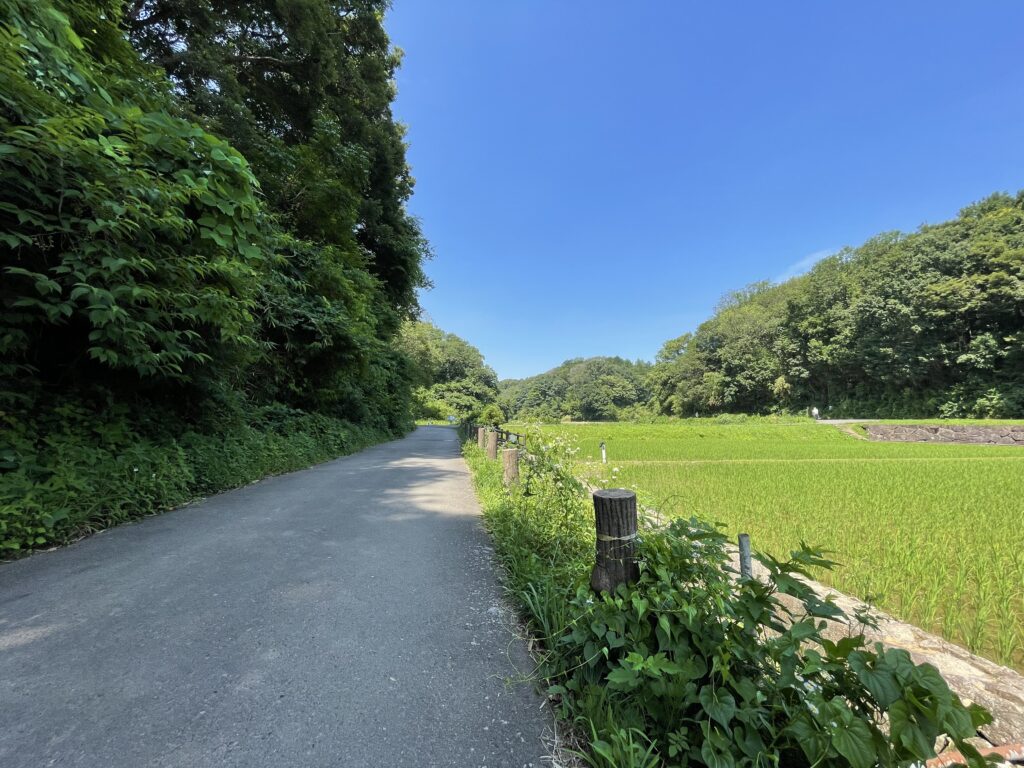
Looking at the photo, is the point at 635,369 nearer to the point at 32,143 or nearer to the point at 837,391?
the point at 837,391

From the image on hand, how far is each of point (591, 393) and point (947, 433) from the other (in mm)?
51290

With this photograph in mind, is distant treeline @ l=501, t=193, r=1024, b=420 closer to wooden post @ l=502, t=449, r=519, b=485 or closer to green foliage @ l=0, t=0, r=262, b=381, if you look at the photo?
wooden post @ l=502, t=449, r=519, b=485

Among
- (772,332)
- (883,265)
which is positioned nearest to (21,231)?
(883,265)

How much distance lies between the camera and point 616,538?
1.88 m

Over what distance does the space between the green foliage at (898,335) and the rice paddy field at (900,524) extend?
25120 mm

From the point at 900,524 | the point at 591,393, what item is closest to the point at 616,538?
the point at 900,524

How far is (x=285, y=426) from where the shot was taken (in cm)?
812

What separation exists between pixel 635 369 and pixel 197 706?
9925 cm

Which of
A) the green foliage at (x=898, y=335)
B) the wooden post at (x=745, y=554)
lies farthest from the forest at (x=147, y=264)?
the green foliage at (x=898, y=335)

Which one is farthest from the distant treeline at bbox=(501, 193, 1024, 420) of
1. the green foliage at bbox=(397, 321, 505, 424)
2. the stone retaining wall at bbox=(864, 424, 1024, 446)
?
the green foliage at bbox=(397, 321, 505, 424)

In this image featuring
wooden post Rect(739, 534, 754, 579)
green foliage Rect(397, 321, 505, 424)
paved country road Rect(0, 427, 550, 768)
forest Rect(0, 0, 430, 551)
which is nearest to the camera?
paved country road Rect(0, 427, 550, 768)

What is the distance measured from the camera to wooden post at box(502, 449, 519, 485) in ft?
16.0

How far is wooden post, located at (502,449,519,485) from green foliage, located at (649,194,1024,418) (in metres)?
35.7

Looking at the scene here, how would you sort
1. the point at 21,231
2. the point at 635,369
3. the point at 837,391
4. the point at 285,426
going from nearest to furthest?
Result: the point at 21,231 < the point at 285,426 < the point at 837,391 < the point at 635,369
